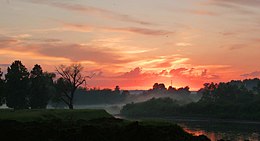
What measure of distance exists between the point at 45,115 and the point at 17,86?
34.5 meters

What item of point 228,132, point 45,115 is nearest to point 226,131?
point 228,132

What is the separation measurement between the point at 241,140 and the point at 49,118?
4498cm

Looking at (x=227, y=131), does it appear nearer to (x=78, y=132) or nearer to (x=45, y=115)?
(x=45, y=115)

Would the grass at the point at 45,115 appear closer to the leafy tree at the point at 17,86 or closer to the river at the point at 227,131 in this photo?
the leafy tree at the point at 17,86

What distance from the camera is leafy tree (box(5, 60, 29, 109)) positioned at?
355 feet

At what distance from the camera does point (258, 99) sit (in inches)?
7224

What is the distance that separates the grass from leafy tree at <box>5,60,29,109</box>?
22231 millimetres

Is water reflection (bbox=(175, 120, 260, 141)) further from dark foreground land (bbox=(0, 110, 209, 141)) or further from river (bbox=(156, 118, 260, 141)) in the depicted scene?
dark foreground land (bbox=(0, 110, 209, 141))

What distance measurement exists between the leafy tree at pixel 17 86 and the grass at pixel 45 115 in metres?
22.2

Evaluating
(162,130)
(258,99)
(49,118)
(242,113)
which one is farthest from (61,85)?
(258,99)

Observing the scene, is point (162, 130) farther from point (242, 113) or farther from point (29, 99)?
point (242, 113)

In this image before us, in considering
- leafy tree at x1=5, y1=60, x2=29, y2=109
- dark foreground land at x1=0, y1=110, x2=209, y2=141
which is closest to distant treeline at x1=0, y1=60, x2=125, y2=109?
leafy tree at x1=5, y1=60, x2=29, y2=109

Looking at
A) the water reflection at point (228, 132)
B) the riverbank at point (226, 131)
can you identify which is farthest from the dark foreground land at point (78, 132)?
the riverbank at point (226, 131)

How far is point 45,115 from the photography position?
260 ft
